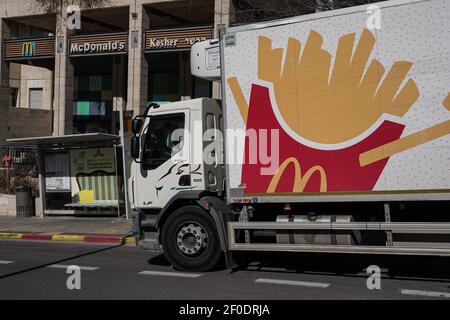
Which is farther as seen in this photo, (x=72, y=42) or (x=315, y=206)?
(x=72, y=42)

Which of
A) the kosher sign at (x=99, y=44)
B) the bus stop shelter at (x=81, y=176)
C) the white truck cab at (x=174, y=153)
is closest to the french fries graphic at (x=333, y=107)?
the white truck cab at (x=174, y=153)

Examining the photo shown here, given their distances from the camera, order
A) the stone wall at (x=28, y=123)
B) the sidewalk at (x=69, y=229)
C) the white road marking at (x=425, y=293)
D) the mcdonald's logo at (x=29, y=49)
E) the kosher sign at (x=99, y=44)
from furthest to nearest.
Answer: the stone wall at (x=28, y=123) → the mcdonald's logo at (x=29, y=49) → the kosher sign at (x=99, y=44) → the sidewalk at (x=69, y=229) → the white road marking at (x=425, y=293)

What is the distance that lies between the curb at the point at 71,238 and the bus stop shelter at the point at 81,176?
2980 millimetres

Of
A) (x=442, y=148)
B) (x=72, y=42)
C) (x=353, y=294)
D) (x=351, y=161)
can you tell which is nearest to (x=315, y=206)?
(x=351, y=161)

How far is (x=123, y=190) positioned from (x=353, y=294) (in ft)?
36.4

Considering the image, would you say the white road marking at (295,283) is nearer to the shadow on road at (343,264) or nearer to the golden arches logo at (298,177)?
the shadow on road at (343,264)

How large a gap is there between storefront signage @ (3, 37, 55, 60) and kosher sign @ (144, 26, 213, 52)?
4952 mm

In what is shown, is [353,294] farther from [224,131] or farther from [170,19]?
[170,19]

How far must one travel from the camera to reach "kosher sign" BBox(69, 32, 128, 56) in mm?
22547

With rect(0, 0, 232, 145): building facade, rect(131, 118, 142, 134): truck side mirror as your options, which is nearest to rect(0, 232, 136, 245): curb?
rect(131, 118, 142, 134): truck side mirror

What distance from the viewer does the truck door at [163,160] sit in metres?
8.32

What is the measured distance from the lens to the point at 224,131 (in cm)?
780

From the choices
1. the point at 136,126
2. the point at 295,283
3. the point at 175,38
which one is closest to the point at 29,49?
the point at 175,38

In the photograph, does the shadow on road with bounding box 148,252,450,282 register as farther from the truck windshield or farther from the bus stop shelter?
the bus stop shelter
